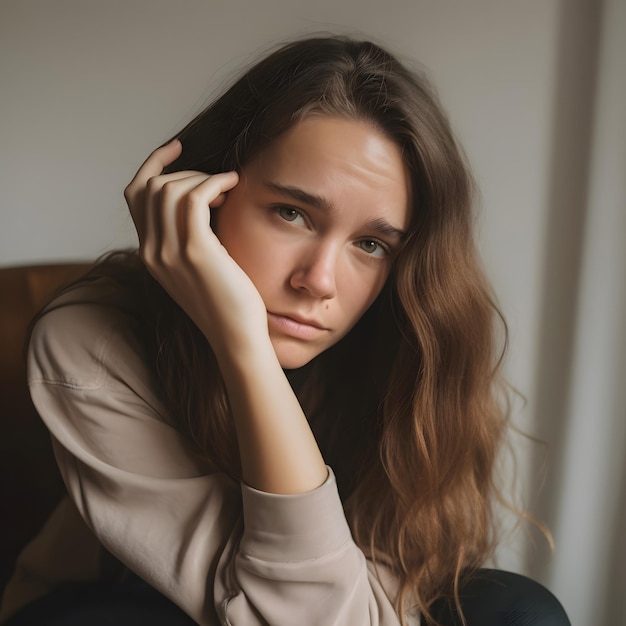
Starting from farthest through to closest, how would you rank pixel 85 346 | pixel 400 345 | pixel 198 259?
pixel 400 345, pixel 85 346, pixel 198 259

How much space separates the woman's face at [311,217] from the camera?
0.85m

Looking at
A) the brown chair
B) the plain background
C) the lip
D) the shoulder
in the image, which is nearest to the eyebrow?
the lip

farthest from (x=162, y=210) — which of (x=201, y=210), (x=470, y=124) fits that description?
(x=470, y=124)

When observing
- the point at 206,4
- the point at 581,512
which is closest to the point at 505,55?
the point at 206,4

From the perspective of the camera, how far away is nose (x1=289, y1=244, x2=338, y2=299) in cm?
85

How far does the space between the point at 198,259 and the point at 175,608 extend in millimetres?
464

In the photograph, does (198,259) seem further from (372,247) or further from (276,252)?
(372,247)

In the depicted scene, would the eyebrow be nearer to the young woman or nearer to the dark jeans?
the young woman

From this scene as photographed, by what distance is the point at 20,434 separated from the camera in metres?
1.22

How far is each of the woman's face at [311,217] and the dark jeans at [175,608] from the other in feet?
1.21

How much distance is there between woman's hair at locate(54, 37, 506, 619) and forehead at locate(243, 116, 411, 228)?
0.06 feet

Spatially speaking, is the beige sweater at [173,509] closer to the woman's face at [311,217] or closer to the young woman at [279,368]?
the young woman at [279,368]

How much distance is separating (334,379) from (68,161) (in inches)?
24.8

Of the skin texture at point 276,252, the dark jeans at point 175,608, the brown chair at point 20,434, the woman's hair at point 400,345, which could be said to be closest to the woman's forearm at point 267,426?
the skin texture at point 276,252
